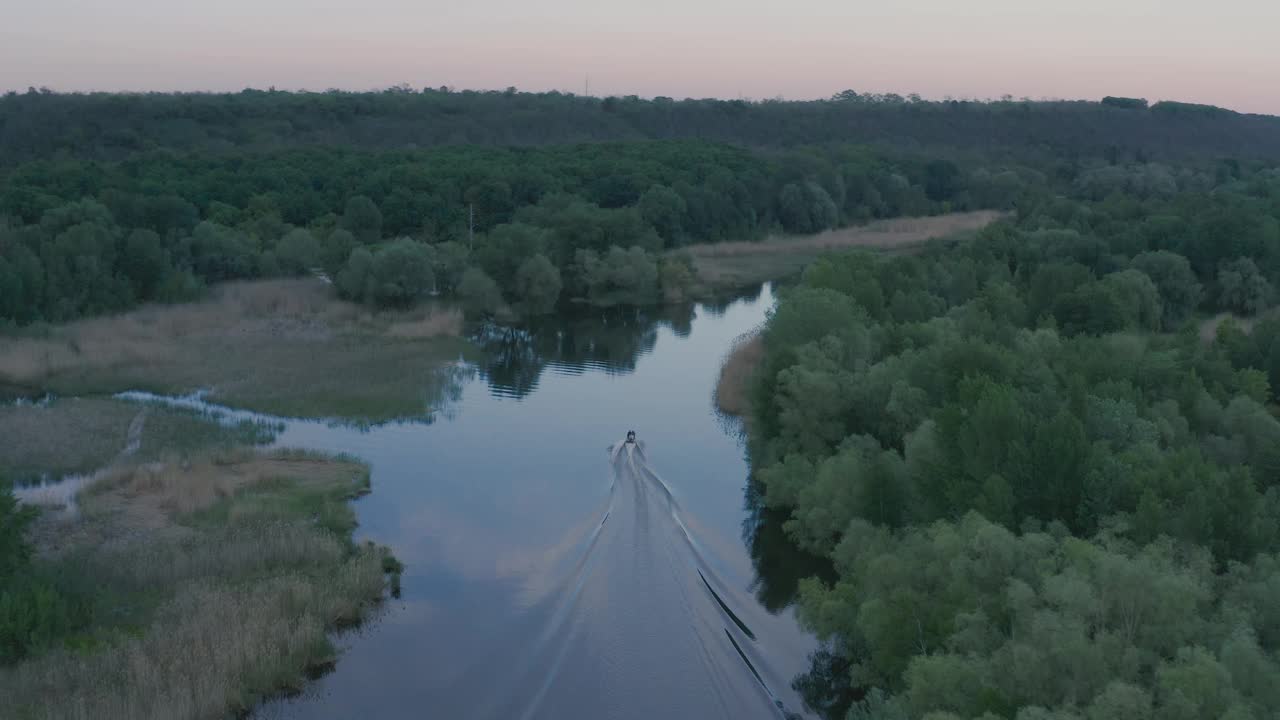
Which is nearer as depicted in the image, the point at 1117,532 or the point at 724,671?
the point at 1117,532

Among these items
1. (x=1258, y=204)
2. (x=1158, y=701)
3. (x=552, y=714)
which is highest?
(x=1258, y=204)

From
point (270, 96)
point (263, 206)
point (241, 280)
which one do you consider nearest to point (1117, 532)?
point (241, 280)

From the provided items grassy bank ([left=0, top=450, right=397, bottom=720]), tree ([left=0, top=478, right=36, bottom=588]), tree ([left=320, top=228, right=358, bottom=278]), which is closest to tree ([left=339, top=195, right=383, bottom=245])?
tree ([left=320, top=228, right=358, bottom=278])

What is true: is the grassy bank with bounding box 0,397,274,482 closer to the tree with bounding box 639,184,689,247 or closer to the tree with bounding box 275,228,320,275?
the tree with bounding box 275,228,320,275

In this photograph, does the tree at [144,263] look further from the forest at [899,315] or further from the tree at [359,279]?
the tree at [359,279]

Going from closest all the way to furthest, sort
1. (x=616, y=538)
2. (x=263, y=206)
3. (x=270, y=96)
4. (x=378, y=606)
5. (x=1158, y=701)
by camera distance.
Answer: (x=1158, y=701)
(x=378, y=606)
(x=616, y=538)
(x=263, y=206)
(x=270, y=96)

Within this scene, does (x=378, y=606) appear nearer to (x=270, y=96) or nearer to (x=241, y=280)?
(x=241, y=280)

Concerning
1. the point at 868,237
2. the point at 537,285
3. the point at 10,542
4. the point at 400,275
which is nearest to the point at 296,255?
the point at 400,275

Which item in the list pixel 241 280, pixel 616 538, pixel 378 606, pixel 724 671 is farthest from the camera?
pixel 241 280
